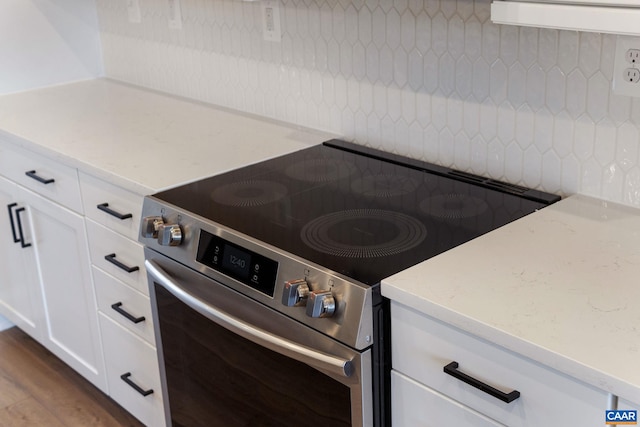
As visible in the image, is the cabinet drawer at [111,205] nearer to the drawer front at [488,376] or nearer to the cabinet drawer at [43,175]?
the cabinet drawer at [43,175]

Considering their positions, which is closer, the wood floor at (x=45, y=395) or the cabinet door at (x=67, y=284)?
the cabinet door at (x=67, y=284)

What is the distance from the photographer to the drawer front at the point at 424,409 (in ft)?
4.49

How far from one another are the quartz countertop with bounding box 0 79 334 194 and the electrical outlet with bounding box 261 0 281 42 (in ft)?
0.88

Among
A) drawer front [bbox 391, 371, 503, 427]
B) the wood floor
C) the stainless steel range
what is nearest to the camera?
drawer front [bbox 391, 371, 503, 427]

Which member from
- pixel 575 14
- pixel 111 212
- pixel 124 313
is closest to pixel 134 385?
pixel 124 313

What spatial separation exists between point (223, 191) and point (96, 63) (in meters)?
1.59

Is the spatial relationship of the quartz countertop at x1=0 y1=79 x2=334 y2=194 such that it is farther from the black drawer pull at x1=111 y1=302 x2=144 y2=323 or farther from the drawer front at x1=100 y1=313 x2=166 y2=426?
the drawer front at x1=100 y1=313 x2=166 y2=426

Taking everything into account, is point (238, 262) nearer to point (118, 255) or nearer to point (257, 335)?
point (257, 335)

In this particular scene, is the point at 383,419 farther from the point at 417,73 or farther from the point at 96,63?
the point at 96,63

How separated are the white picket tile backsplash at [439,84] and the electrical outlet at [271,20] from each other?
0.03m

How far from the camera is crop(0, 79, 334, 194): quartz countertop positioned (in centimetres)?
211

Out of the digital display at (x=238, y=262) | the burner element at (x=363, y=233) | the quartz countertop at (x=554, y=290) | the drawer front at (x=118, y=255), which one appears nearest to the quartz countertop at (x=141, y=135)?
the drawer front at (x=118, y=255)

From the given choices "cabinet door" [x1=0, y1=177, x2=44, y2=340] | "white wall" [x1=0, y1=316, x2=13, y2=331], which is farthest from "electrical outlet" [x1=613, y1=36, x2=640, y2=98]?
"white wall" [x1=0, y1=316, x2=13, y2=331]

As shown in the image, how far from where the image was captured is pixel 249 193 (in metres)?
1.93
